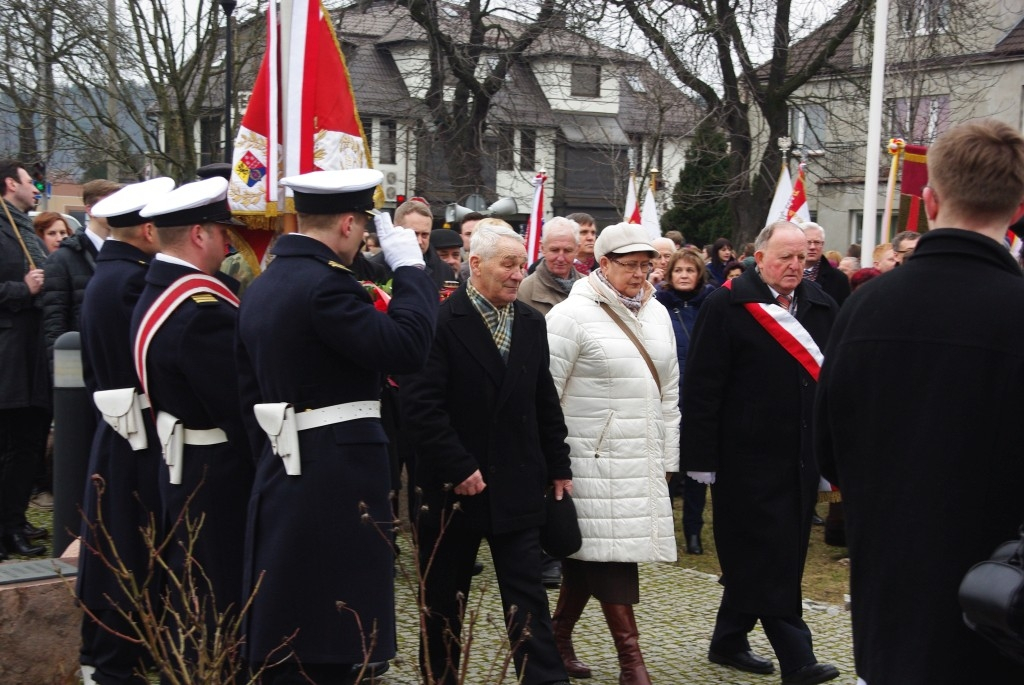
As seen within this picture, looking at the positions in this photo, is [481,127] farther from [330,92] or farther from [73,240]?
[330,92]

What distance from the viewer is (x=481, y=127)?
23578 mm

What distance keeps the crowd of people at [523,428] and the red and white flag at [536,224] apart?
5.23m

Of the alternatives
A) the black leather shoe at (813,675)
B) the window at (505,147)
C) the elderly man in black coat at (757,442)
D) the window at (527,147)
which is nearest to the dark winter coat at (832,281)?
the elderly man in black coat at (757,442)

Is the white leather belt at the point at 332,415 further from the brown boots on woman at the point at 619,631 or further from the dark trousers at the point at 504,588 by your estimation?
the brown boots on woman at the point at 619,631

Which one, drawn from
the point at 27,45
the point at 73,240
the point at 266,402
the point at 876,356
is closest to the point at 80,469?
the point at 73,240

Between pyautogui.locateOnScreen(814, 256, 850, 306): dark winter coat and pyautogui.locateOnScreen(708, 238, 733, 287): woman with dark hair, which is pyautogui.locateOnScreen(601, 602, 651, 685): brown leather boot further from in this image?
pyautogui.locateOnScreen(708, 238, 733, 287): woman with dark hair

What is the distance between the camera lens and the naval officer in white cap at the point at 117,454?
15.6ft

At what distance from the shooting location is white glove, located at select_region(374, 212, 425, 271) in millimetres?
4250

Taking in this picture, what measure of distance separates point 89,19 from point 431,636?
16.0 meters

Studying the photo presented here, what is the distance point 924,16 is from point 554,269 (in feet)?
52.4

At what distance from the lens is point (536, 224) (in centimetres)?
1259

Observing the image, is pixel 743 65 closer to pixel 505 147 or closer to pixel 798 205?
pixel 505 147

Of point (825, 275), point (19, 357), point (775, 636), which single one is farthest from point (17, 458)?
point (825, 275)

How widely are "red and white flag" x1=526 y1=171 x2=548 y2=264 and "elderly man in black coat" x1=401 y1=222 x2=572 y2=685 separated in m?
6.66
